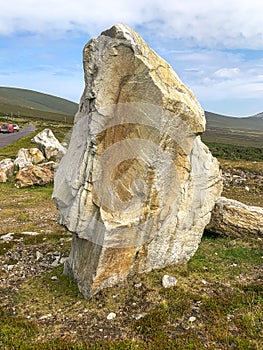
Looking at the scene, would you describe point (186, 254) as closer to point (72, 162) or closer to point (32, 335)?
point (72, 162)

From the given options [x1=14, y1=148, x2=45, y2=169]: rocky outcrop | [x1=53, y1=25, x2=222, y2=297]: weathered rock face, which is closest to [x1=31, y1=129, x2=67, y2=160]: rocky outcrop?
[x1=14, y1=148, x2=45, y2=169]: rocky outcrop

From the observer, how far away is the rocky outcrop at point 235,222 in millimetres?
15578

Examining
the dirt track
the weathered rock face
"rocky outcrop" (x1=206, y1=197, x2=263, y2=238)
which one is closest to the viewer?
the weathered rock face

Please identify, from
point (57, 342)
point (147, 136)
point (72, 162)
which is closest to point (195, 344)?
point (57, 342)

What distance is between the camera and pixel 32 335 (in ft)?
29.6

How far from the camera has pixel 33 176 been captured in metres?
31.3

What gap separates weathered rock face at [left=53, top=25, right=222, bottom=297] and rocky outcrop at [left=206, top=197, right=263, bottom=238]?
4.93 meters

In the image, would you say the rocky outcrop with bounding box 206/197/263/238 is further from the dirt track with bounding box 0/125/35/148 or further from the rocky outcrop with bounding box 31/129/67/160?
the dirt track with bounding box 0/125/35/148

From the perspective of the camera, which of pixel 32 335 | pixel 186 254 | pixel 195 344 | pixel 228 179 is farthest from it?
pixel 228 179

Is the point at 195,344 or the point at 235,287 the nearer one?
the point at 195,344

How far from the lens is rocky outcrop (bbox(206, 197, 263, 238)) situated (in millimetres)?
15578

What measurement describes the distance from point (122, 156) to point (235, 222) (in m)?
7.41

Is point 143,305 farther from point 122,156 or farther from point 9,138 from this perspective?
point 9,138

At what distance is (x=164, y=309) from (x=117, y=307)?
1332 millimetres
